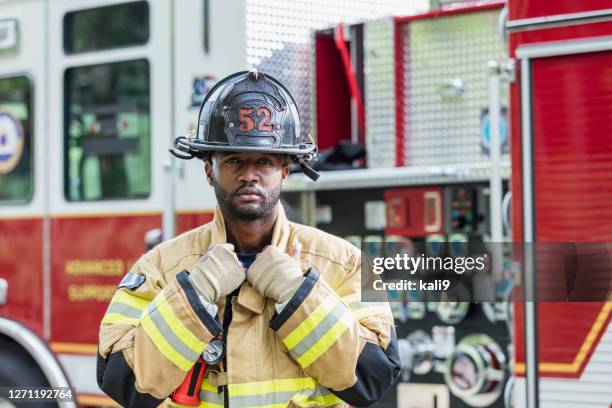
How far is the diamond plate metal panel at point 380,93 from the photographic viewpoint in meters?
5.03

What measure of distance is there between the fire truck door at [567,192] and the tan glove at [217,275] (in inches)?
61.1

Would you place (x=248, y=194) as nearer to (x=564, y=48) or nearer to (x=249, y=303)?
(x=249, y=303)

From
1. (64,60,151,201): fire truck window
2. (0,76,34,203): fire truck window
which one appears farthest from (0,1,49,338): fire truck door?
(64,60,151,201): fire truck window

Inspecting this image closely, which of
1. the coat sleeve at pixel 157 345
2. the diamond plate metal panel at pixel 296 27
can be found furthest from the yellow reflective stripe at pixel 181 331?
the diamond plate metal panel at pixel 296 27

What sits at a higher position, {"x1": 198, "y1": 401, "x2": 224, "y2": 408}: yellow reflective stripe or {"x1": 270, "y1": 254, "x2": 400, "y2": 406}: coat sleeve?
{"x1": 270, "y1": 254, "x2": 400, "y2": 406}: coat sleeve

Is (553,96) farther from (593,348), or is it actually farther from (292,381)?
(292,381)

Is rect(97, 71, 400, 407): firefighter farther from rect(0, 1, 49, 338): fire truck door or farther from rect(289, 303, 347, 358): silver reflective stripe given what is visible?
rect(0, 1, 49, 338): fire truck door

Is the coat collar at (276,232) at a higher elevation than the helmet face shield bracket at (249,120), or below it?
below

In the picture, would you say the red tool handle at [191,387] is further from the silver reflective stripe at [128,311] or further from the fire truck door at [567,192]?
the fire truck door at [567,192]

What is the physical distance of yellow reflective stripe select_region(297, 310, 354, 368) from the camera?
2.24m

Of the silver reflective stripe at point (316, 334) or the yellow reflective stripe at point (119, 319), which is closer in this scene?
the silver reflective stripe at point (316, 334)

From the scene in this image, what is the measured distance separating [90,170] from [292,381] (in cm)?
308

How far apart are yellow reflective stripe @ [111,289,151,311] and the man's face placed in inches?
11.2

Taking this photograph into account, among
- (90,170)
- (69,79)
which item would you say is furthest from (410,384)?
(69,79)
